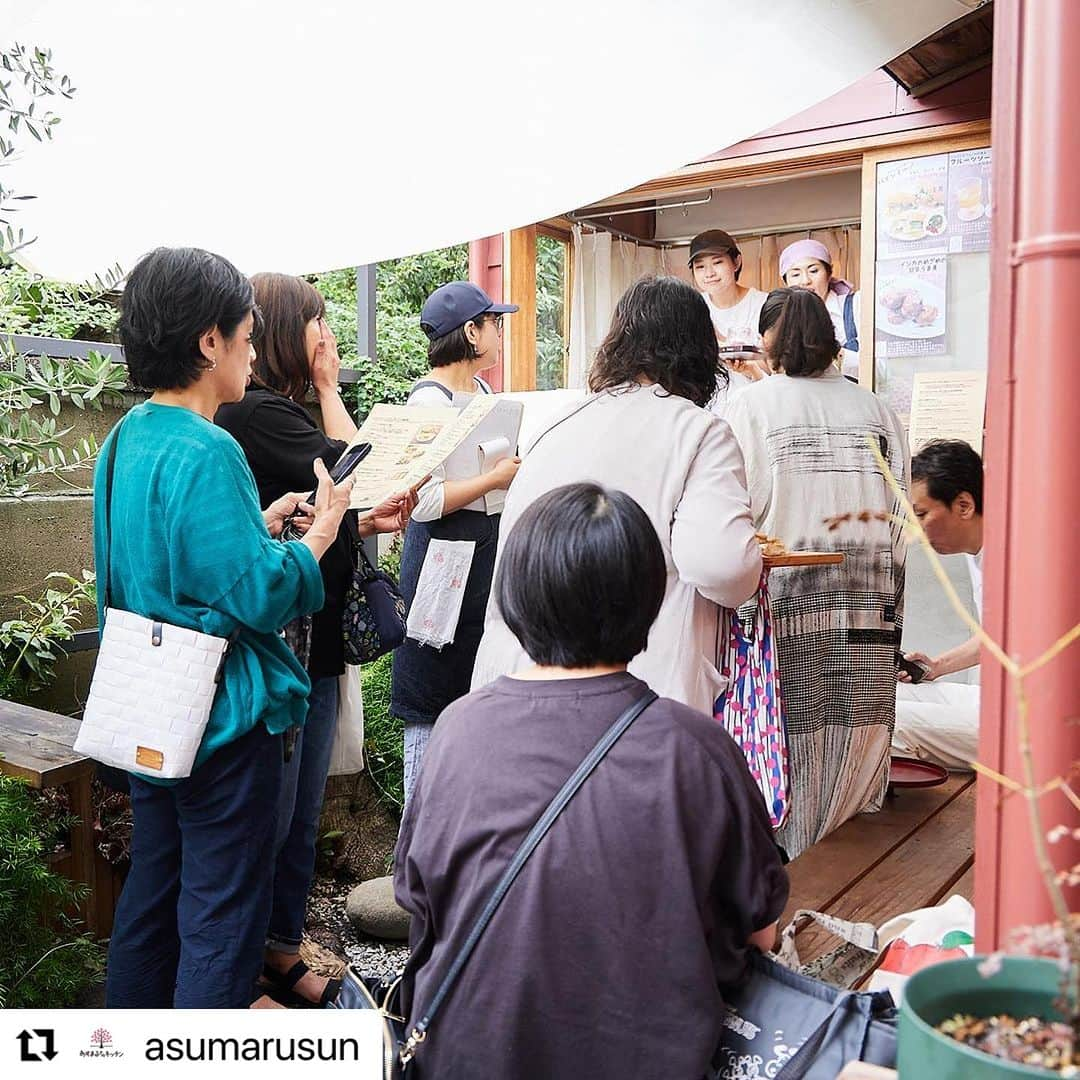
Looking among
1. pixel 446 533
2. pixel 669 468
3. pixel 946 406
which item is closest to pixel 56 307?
pixel 446 533

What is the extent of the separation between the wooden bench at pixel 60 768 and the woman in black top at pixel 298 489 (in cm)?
48

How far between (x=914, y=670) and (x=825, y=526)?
0.63 meters

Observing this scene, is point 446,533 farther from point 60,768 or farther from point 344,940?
point 344,940

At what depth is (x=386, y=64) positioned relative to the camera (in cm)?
339

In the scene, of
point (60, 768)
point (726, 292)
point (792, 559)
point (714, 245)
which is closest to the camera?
point (60, 768)

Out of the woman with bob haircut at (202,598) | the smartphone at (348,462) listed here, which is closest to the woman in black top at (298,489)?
the smartphone at (348,462)

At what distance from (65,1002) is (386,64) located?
8.83 feet

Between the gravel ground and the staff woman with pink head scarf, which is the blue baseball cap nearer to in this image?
the gravel ground

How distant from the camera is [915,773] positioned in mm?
3469

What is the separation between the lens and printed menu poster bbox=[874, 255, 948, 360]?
4.61m

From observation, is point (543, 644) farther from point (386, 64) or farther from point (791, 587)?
point (386, 64)

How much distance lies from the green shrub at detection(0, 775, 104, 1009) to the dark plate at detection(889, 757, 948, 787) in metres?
2.28

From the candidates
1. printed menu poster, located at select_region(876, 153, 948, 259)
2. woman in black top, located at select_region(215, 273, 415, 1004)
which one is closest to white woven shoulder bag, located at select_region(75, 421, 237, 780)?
woman in black top, located at select_region(215, 273, 415, 1004)

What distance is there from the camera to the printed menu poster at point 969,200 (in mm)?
4434
